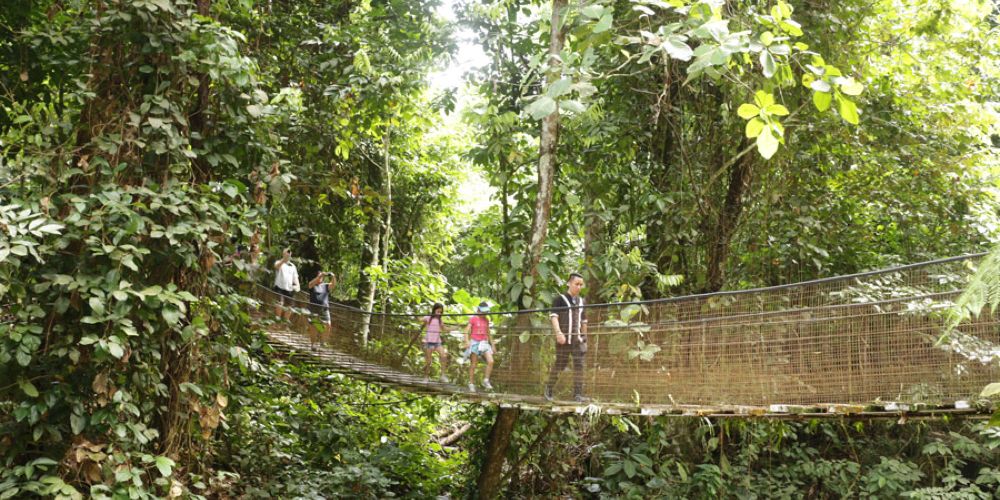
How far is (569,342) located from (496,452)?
5.36 ft

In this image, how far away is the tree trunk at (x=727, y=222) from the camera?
5945 millimetres

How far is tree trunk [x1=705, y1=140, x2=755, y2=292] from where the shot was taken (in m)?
5.95

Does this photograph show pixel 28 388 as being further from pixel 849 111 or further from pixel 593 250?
pixel 593 250

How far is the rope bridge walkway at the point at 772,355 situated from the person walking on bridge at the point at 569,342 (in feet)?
0.13

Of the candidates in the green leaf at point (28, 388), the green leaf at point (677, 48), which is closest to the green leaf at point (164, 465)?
the green leaf at point (28, 388)

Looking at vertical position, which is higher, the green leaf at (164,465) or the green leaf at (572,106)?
the green leaf at (572,106)

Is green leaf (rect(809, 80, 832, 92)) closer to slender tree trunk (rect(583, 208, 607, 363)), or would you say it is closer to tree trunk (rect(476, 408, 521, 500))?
slender tree trunk (rect(583, 208, 607, 363))

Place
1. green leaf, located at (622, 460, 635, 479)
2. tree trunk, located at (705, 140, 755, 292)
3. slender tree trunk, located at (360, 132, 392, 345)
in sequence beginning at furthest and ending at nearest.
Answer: slender tree trunk, located at (360, 132, 392, 345)
tree trunk, located at (705, 140, 755, 292)
green leaf, located at (622, 460, 635, 479)

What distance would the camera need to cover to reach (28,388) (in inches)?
118

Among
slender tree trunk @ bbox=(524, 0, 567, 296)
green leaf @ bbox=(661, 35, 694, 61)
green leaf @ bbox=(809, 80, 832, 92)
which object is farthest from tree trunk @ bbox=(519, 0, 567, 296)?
green leaf @ bbox=(809, 80, 832, 92)

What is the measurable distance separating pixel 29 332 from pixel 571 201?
10.4 ft

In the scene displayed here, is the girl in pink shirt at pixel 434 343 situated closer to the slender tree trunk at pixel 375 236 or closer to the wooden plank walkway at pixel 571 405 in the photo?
the wooden plank walkway at pixel 571 405

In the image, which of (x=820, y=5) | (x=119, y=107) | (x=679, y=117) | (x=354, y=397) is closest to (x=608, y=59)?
(x=679, y=117)

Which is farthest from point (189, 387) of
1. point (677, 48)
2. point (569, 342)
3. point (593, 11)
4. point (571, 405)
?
point (677, 48)
